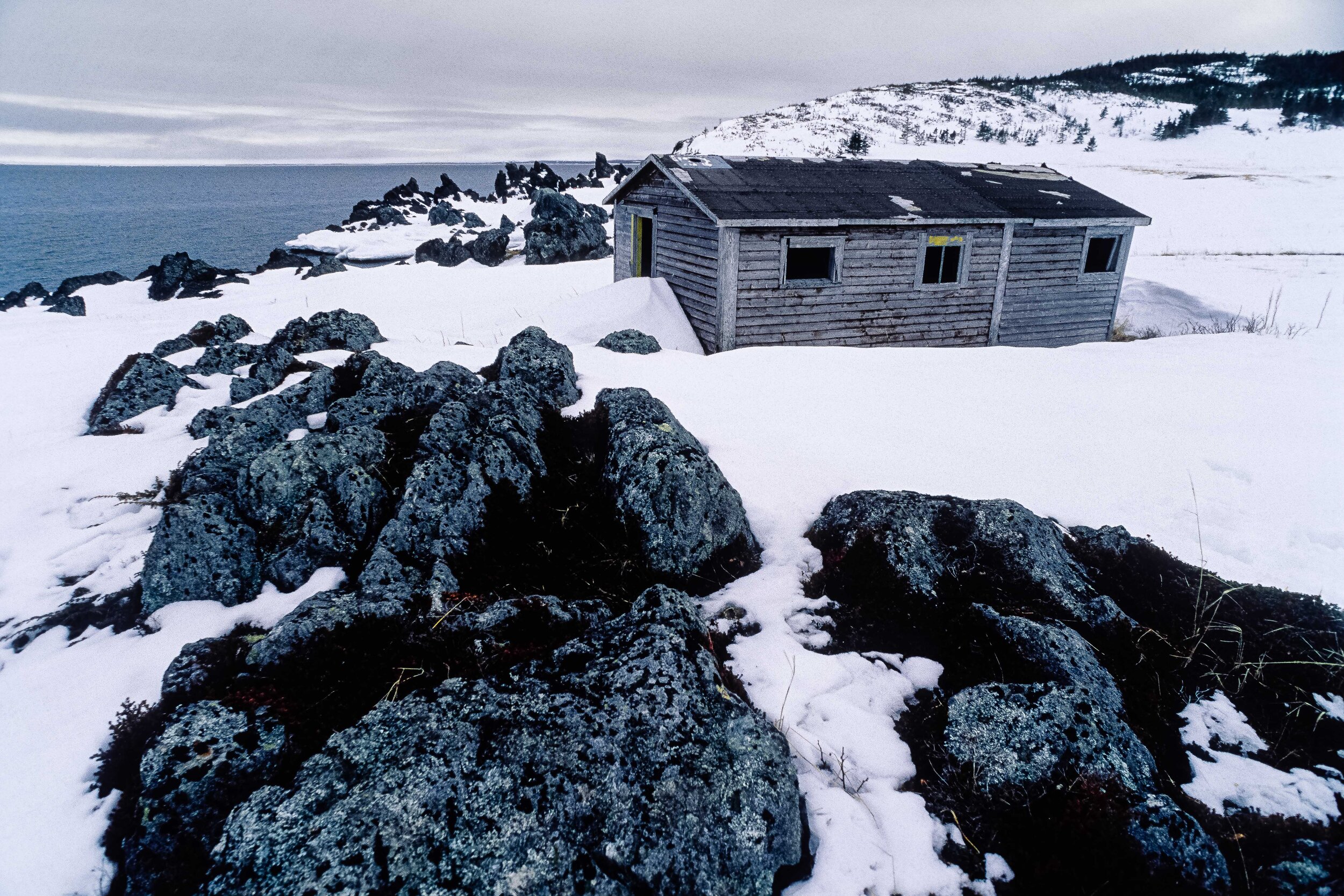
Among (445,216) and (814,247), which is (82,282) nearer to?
(445,216)

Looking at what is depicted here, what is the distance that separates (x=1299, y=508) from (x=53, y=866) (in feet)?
30.0

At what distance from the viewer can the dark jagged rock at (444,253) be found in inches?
1234

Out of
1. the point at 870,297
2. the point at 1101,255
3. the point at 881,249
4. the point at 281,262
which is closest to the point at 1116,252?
the point at 1101,255

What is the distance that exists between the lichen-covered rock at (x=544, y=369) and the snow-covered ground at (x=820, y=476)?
0.32 metres

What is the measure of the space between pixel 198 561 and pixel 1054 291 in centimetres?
1677

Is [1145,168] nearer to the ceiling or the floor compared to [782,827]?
nearer to the ceiling

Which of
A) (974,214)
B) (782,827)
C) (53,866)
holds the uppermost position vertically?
(974,214)

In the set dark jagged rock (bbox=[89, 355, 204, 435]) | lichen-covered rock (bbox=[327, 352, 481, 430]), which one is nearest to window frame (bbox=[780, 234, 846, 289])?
lichen-covered rock (bbox=[327, 352, 481, 430])

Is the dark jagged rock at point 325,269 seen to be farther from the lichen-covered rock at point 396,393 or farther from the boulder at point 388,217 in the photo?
the lichen-covered rock at point 396,393

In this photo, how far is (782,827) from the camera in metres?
2.93

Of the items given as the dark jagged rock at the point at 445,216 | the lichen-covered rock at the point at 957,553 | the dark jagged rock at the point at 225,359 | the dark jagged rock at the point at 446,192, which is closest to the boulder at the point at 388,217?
the dark jagged rock at the point at 445,216

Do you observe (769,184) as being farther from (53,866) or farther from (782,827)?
(53,866)

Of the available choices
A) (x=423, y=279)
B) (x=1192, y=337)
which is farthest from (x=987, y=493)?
(x=423, y=279)

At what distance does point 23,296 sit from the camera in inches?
1048
